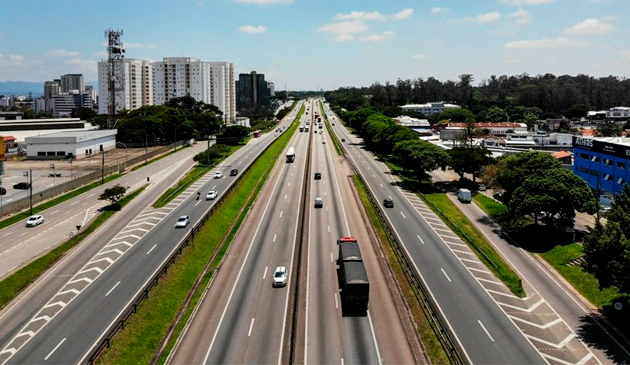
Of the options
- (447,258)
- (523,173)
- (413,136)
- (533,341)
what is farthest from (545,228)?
(413,136)

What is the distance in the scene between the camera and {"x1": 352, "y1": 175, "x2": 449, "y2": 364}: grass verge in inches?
1379

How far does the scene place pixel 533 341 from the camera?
3706 cm

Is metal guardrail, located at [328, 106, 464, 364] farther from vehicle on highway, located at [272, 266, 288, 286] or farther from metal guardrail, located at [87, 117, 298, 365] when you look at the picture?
metal guardrail, located at [87, 117, 298, 365]

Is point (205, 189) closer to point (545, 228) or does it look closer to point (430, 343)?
point (545, 228)

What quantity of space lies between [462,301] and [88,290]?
32688mm

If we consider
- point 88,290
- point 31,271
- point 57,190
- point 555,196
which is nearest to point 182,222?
point 31,271

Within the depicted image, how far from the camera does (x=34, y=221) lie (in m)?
66.6

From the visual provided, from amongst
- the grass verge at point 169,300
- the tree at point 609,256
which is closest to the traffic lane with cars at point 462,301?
the tree at point 609,256

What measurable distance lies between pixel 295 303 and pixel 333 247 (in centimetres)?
1663

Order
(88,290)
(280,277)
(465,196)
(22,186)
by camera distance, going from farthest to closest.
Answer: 1. (22,186)
2. (465,196)
3. (280,277)
4. (88,290)

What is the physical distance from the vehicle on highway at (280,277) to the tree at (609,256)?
25.3 meters

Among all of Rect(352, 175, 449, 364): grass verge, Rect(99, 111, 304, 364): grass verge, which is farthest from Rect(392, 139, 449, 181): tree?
Rect(99, 111, 304, 364): grass verge

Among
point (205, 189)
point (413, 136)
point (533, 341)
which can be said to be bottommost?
point (533, 341)

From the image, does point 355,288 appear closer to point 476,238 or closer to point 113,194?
point 476,238
